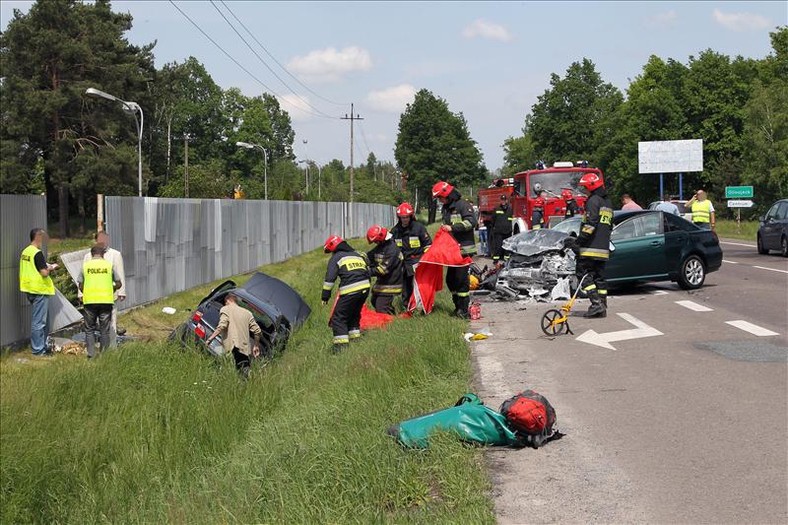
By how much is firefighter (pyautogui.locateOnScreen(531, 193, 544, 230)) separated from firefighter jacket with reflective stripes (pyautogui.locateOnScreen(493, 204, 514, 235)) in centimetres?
56

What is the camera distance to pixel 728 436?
671 cm

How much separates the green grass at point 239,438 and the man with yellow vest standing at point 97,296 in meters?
0.69

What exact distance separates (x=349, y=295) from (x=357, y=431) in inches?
189

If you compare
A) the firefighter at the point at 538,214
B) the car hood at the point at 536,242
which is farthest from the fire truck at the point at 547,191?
the car hood at the point at 536,242

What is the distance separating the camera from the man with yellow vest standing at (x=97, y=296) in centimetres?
1262

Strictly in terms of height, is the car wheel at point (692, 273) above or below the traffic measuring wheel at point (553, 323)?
above

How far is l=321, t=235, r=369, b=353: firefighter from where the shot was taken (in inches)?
Answer: 456

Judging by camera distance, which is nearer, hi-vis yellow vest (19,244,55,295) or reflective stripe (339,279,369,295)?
reflective stripe (339,279,369,295)

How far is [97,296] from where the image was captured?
12.6 metres

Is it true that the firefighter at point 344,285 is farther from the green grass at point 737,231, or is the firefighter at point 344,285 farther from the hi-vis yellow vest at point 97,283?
the green grass at point 737,231

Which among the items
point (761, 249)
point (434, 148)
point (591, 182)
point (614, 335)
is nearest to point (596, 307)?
point (614, 335)

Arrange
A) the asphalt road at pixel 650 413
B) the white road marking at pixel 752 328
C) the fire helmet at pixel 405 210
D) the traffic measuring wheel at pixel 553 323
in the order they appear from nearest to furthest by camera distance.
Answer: the asphalt road at pixel 650 413, the white road marking at pixel 752 328, the traffic measuring wheel at pixel 553 323, the fire helmet at pixel 405 210

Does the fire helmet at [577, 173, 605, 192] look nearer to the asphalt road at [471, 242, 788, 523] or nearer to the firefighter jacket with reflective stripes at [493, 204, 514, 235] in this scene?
the asphalt road at [471, 242, 788, 523]

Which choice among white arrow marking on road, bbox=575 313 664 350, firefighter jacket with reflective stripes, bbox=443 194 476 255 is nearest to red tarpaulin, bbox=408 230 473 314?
firefighter jacket with reflective stripes, bbox=443 194 476 255
